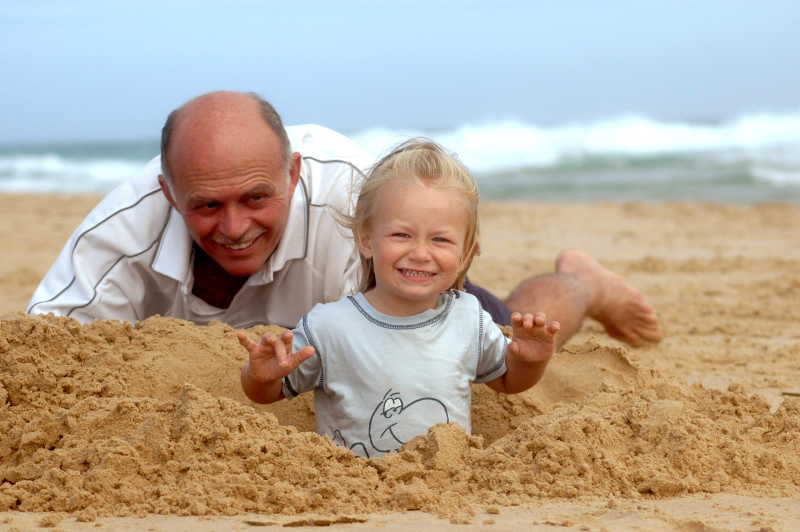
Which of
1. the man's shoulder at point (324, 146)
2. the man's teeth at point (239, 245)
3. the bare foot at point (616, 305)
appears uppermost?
the man's shoulder at point (324, 146)

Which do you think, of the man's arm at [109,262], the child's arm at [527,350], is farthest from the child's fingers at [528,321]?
the man's arm at [109,262]

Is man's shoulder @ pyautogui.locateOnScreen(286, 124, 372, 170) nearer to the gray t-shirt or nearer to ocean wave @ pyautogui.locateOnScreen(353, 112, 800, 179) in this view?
the gray t-shirt

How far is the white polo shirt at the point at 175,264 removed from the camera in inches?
141

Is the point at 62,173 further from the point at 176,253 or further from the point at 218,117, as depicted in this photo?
the point at 218,117

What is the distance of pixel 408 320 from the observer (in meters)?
2.67

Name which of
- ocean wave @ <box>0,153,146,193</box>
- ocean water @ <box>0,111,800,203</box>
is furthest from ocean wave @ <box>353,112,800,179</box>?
ocean wave @ <box>0,153,146,193</box>

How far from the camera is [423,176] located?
8.63 ft

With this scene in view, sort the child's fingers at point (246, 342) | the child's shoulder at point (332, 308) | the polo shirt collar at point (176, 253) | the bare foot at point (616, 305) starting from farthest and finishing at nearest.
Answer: the bare foot at point (616, 305) < the polo shirt collar at point (176, 253) < the child's shoulder at point (332, 308) < the child's fingers at point (246, 342)

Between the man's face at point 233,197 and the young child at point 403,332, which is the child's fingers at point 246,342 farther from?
the man's face at point 233,197

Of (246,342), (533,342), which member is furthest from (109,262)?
(533,342)

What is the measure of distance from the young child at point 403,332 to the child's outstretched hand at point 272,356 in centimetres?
2

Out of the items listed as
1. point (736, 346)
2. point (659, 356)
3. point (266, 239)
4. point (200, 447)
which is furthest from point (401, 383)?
point (736, 346)

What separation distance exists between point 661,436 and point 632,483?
0.21 m

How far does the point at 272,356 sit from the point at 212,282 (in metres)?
1.30
